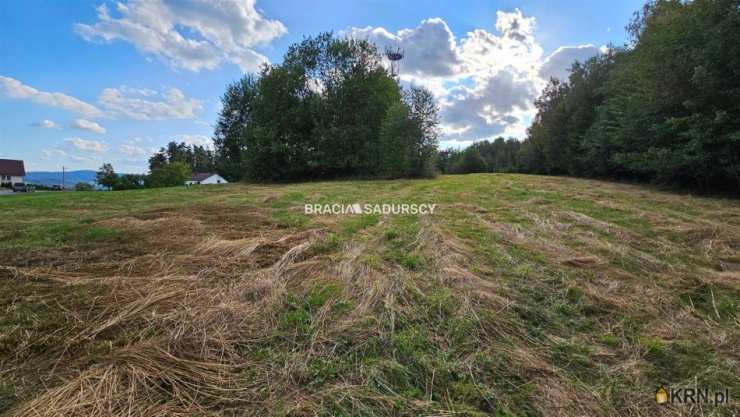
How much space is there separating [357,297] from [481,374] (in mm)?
1162

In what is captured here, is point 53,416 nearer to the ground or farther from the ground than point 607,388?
farther from the ground

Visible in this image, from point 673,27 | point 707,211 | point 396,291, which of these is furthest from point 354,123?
point 396,291

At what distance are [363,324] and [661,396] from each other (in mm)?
1707

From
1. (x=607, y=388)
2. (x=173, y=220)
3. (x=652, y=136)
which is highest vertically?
(x=652, y=136)

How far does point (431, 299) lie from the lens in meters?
2.36

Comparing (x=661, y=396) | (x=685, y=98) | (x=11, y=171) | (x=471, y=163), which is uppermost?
(x=11, y=171)

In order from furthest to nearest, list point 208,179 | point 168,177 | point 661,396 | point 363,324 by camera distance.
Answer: point 208,179, point 168,177, point 363,324, point 661,396

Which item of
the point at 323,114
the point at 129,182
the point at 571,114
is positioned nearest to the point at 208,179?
the point at 129,182

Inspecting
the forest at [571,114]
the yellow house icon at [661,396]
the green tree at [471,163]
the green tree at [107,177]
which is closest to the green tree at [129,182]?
the green tree at [107,177]

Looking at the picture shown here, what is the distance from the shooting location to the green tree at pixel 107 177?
33.7 meters

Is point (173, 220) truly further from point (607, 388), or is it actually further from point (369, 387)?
point (607, 388)

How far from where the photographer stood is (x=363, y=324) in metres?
2.02

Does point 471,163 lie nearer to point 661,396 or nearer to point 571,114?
point 571,114

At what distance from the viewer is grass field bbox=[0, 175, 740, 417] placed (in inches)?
55.1
